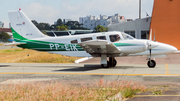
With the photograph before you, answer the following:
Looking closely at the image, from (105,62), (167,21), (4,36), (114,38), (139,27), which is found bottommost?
(105,62)

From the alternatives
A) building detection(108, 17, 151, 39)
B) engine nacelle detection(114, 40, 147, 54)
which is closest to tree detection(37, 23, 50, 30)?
building detection(108, 17, 151, 39)

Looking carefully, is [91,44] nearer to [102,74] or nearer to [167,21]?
[102,74]

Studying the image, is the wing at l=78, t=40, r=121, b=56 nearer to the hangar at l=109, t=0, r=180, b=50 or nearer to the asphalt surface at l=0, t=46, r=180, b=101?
the asphalt surface at l=0, t=46, r=180, b=101

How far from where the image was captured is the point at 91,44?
1356 cm

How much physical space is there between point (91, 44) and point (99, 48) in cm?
111

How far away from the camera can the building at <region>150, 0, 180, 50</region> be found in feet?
110

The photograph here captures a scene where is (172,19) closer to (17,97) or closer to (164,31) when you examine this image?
(164,31)

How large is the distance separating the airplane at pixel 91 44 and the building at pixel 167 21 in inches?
780

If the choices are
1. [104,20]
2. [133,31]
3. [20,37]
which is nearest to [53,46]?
[20,37]

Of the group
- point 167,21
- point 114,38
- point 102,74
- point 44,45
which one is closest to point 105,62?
point 114,38

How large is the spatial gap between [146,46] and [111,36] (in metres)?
2.36

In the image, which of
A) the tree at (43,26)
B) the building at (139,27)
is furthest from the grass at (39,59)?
the tree at (43,26)

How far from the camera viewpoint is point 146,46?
14383 mm

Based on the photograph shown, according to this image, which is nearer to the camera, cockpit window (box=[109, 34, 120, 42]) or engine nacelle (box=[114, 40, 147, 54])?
engine nacelle (box=[114, 40, 147, 54])
